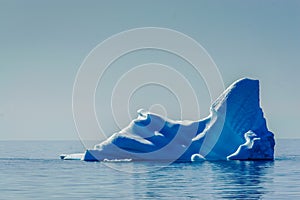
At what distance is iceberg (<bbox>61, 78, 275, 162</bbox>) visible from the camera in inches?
2510

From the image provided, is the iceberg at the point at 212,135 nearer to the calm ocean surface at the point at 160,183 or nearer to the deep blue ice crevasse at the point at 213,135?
the deep blue ice crevasse at the point at 213,135

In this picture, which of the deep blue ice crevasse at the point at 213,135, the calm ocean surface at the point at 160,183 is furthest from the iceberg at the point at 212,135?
the calm ocean surface at the point at 160,183

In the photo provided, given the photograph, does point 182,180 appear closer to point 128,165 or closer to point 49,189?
point 49,189

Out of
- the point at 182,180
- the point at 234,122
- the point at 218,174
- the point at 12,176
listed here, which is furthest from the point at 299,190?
the point at 234,122

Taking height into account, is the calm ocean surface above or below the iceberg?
below

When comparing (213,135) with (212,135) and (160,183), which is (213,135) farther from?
(160,183)

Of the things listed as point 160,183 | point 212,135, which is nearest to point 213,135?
point 212,135

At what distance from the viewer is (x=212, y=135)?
210 ft

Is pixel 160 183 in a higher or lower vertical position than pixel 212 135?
lower

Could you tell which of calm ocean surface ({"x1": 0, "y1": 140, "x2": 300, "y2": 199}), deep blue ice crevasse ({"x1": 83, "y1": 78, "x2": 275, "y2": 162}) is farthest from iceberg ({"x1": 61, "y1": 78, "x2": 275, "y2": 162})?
calm ocean surface ({"x1": 0, "y1": 140, "x2": 300, "y2": 199})

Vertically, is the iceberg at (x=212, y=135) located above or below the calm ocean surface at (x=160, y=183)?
above

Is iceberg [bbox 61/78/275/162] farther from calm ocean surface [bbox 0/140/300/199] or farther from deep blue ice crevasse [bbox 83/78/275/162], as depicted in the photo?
calm ocean surface [bbox 0/140/300/199]

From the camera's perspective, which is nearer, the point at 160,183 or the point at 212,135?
the point at 160,183

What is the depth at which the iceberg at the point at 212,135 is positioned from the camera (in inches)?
2510
